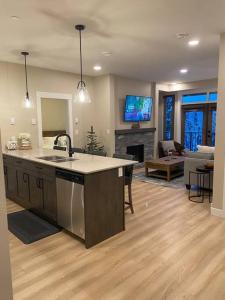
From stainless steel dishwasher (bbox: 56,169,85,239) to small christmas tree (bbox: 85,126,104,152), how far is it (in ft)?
10.4

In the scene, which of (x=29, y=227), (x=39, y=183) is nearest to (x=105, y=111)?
→ (x=39, y=183)

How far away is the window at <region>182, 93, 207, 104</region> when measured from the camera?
309 inches

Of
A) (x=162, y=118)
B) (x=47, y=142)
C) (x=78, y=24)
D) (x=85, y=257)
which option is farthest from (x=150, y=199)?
(x=162, y=118)

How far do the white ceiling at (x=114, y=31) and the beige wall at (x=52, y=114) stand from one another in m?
2.58

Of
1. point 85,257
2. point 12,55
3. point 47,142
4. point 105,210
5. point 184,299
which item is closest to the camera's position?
point 184,299

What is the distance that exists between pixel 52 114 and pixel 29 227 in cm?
493

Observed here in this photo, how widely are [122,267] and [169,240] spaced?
0.81 metres

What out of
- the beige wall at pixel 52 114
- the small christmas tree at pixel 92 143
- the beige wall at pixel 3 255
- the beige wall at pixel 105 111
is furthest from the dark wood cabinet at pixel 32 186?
the beige wall at pixel 52 114

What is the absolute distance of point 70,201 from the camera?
9.22ft

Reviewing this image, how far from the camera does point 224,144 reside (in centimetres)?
332

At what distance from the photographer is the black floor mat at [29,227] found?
2996 mm

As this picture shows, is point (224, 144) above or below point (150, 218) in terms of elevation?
above

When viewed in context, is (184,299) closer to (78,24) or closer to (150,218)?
(150,218)

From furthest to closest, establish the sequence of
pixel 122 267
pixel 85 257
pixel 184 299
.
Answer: pixel 85 257, pixel 122 267, pixel 184 299
